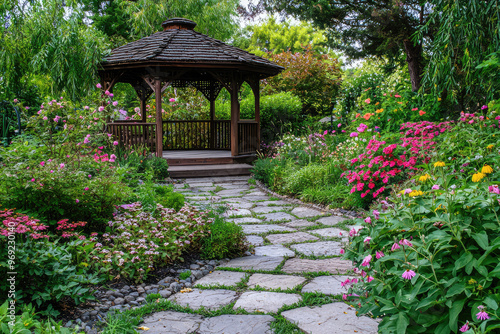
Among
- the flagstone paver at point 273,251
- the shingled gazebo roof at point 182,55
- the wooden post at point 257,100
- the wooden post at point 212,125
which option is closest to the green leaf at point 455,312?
the flagstone paver at point 273,251

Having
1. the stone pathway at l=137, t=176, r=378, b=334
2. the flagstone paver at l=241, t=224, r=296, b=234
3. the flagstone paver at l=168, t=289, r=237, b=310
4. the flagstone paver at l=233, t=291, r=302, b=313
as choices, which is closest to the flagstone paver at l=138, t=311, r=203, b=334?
the stone pathway at l=137, t=176, r=378, b=334

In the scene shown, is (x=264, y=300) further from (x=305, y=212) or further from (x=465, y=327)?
(x=305, y=212)

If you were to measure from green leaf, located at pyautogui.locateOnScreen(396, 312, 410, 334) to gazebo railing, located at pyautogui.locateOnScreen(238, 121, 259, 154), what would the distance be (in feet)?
29.5

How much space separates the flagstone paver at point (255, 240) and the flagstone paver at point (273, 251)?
0.47ft

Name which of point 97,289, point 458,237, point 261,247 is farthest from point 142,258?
point 458,237

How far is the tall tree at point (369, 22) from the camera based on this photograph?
26.6ft

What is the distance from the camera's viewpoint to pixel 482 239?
5.34 feet

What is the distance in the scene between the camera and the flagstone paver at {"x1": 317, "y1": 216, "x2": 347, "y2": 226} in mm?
5156

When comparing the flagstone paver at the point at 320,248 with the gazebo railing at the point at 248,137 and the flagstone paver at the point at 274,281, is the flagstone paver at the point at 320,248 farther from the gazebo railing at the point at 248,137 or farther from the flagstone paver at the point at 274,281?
the gazebo railing at the point at 248,137

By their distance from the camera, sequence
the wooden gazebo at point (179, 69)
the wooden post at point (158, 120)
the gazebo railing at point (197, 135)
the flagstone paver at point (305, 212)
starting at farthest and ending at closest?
the gazebo railing at point (197, 135)
the wooden post at point (158, 120)
the wooden gazebo at point (179, 69)
the flagstone paver at point (305, 212)

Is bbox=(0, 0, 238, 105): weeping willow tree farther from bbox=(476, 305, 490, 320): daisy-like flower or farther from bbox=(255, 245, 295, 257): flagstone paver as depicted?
bbox=(476, 305, 490, 320): daisy-like flower

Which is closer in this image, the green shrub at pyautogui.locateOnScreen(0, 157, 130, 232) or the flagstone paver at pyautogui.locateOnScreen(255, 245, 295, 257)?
the green shrub at pyautogui.locateOnScreen(0, 157, 130, 232)

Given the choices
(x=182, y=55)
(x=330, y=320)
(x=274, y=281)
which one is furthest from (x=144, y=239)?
(x=182, y=55)

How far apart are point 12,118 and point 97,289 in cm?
740
